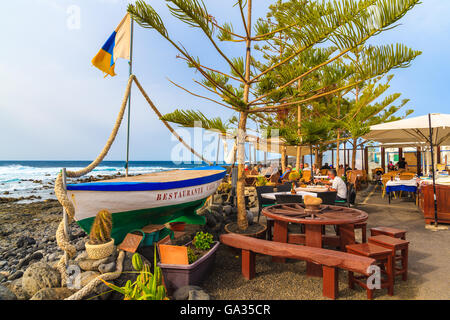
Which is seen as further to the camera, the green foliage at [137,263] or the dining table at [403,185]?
the dining table at [403,185]

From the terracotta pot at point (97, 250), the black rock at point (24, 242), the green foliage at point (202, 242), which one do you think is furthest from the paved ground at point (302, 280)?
the black rock at point (24, 242)

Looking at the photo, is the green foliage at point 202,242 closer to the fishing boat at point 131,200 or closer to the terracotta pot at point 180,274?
the terracotta pot at point 180,274

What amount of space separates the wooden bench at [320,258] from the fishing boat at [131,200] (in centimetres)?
108

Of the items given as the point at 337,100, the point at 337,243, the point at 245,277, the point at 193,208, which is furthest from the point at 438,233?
the point at 337,100

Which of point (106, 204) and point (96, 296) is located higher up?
point (106, 204)

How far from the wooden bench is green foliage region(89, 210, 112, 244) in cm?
138

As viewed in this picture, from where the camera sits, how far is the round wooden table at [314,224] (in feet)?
9.02

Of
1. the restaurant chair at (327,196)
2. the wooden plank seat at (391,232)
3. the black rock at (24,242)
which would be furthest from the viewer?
the black rock at (24,242)

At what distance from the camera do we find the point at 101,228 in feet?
8.27

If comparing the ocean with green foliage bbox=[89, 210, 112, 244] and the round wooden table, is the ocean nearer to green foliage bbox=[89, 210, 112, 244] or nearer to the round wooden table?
green foliage bbox=[89, 210, 112, 244]

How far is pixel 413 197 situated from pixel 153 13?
8.97 m

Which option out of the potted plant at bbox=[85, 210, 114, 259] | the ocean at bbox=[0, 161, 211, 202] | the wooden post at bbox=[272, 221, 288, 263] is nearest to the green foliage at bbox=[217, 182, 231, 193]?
the ocean at bbox=[0, 161, 211, 202]

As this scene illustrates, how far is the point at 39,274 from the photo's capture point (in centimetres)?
235
